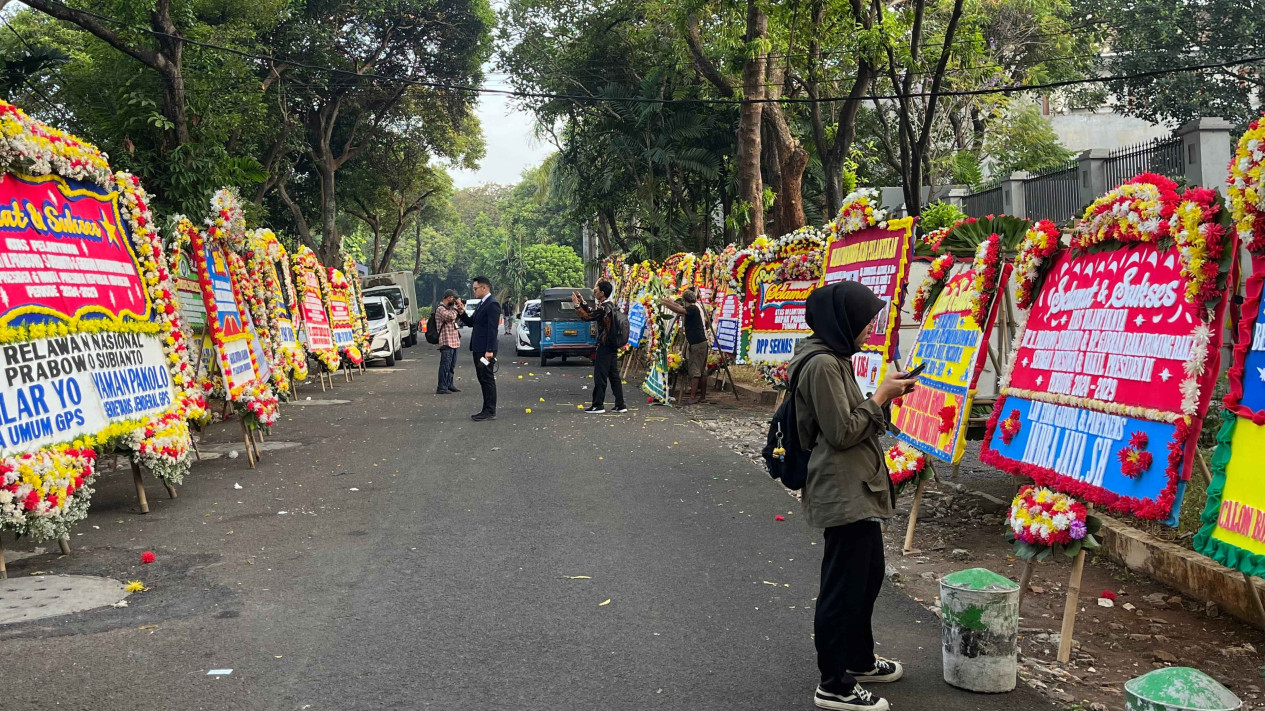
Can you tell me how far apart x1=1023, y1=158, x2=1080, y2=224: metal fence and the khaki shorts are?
8.65 metres

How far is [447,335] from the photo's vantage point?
19391 millimetres

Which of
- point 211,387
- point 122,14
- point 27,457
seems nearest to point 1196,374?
point 27,457

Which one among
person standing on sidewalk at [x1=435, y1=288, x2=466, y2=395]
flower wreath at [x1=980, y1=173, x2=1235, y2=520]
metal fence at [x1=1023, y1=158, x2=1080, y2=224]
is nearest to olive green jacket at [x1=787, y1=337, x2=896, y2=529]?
flower wreath at [x1=980, y1=173, x2=1235, y2=520]

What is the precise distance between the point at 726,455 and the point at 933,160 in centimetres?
2262

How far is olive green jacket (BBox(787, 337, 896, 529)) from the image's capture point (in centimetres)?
446

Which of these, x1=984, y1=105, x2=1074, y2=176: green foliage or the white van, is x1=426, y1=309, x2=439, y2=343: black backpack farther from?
x1=984, y1=105, x2=1074, y2=176: green foliage

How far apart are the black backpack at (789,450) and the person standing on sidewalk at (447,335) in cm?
1426

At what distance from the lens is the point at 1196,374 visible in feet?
15.8

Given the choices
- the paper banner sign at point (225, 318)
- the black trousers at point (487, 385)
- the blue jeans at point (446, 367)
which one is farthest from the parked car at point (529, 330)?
the paper banner sign at point (225, 318)

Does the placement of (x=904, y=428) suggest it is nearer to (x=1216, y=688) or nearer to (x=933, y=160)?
(x=1216, y=688)

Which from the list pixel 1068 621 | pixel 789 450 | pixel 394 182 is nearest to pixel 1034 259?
pixel 1068 621

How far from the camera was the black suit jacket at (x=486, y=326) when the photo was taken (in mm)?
14969

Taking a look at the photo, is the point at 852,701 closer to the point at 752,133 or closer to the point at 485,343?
the point at 485,343

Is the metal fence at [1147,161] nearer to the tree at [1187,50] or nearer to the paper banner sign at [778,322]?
the paper banner sign at [778,322]
